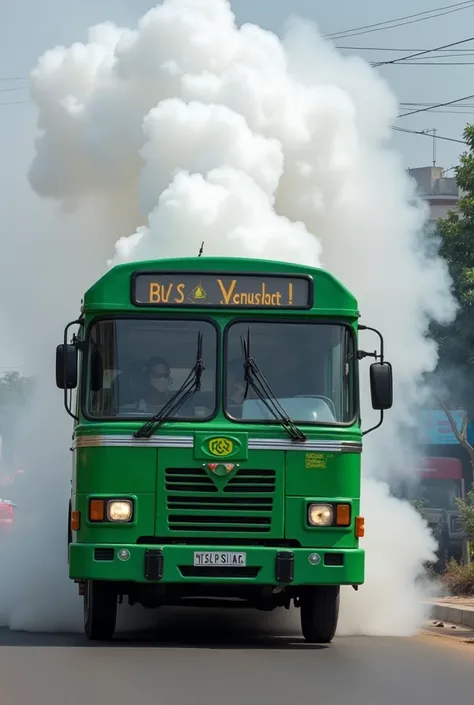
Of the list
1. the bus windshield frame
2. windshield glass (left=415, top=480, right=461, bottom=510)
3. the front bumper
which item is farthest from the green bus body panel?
windshield glass (left=415, top=480, right=461, bottom=510)

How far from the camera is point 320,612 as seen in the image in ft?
43.4


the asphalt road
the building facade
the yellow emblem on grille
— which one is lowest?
the asphalt road

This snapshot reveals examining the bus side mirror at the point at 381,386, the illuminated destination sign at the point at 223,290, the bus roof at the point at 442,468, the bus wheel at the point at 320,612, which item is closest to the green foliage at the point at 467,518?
the bus wheel at the point at 320,612

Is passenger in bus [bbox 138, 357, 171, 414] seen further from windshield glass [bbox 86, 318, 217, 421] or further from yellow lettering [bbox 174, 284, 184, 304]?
yellow lettering [bbox 174, 284, 184, 304]

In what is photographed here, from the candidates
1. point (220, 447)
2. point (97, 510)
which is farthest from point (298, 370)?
point (97, 510)

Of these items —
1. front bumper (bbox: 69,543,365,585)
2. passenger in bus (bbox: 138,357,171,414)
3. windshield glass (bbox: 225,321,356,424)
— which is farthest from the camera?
windshield glass (bbox: 225,321,356,424)

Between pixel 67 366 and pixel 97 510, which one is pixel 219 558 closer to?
pixel 97 510

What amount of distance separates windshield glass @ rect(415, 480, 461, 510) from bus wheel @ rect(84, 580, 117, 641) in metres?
25.8

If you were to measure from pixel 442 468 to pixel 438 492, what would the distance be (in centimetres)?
808

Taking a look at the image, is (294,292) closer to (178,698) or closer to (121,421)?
(121,421)

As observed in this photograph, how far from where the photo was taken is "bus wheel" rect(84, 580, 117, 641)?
1294cm

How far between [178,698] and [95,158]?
51.7ft

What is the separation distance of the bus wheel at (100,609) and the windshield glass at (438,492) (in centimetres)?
2585

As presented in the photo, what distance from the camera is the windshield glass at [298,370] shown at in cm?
1281
